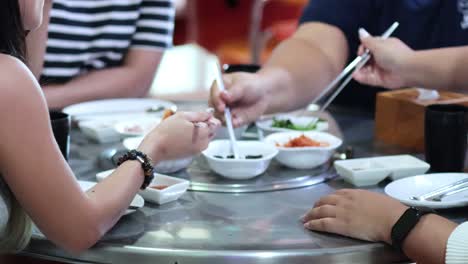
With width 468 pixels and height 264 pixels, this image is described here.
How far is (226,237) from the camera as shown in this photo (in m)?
1.19

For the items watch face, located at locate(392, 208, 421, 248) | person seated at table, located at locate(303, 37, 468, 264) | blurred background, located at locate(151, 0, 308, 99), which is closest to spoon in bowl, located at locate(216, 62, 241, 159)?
person seated at table, located at locate(303, 37, 468, 264)

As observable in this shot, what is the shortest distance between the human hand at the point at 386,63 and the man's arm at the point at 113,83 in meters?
0.86

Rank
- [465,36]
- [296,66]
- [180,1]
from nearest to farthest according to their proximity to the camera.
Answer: [465,36] → [296,66] → [180,1]

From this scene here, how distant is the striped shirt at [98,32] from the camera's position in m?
2.37

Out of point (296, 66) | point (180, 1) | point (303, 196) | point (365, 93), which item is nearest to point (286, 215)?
point (303, 196)

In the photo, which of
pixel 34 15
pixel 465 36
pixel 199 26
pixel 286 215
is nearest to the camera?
pixel 34 15

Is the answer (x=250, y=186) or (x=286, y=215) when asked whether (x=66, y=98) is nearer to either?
(x=250, y=186)

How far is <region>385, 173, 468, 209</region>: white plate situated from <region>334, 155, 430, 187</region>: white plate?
49 mm

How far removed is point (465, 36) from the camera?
1.92 meters

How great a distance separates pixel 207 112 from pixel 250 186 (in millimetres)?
173

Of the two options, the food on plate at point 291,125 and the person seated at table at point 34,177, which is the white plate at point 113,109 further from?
the person seated at table at point 34,177

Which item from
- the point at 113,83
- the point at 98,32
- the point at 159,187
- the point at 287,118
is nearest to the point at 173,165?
the point at 159,187

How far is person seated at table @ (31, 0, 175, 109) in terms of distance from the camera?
92.5 inches

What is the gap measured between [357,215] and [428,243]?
0.41ft
